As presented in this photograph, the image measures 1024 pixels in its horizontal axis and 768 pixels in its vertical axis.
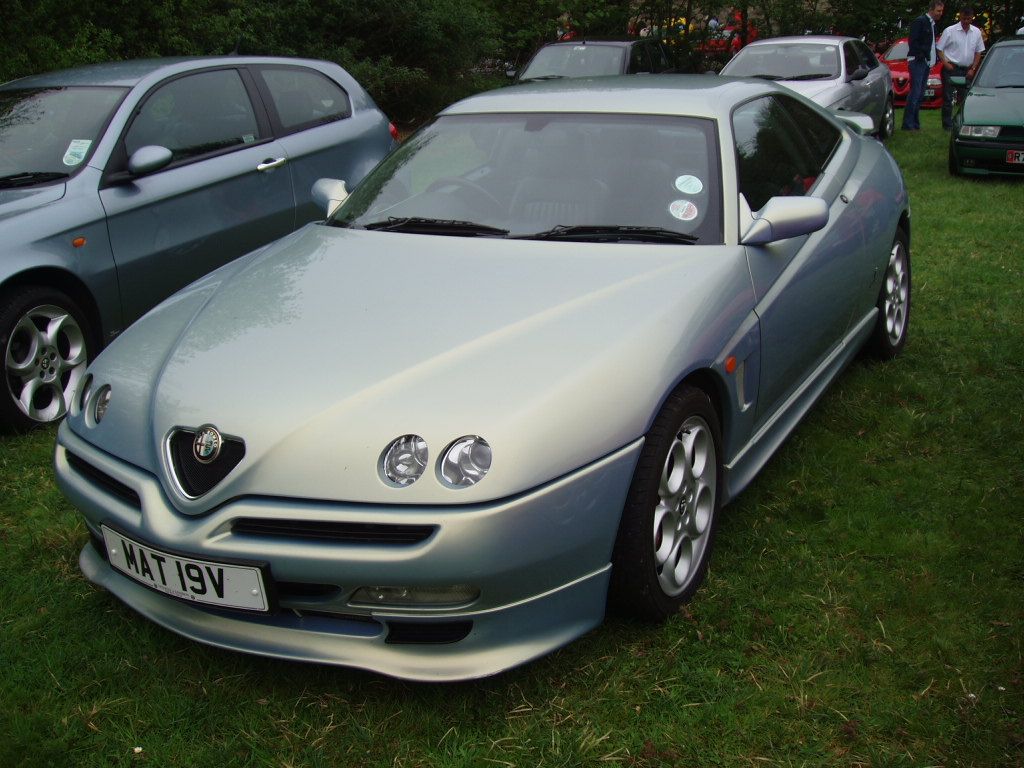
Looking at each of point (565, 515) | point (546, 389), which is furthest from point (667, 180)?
point (565, 515)

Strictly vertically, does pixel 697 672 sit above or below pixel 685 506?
below

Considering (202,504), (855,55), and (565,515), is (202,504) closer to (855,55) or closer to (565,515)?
(565,515)

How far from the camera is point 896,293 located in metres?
5.01

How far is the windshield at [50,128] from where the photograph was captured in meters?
4.67

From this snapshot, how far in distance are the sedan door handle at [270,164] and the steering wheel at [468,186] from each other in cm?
194

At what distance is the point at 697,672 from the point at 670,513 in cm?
43

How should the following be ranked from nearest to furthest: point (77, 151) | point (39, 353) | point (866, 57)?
1. point (39, 353)
2. point (77, 151)
3. point (866, 57)

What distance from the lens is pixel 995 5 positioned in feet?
76.8

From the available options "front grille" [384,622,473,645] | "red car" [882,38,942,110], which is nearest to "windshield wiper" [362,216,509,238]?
"front grille" [384,622,473,645]

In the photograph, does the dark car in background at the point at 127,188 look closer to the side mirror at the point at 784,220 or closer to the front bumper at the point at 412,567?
the front bumper at the point at 412,567

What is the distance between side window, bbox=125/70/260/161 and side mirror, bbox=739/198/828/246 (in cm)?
303

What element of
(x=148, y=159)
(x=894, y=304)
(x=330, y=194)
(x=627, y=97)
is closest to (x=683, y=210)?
(x=627, y=97)

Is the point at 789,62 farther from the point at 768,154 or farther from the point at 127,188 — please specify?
the point at 127,188

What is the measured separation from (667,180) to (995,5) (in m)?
23.8
